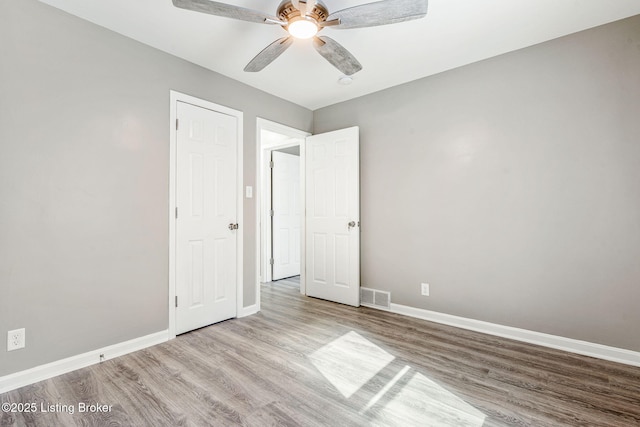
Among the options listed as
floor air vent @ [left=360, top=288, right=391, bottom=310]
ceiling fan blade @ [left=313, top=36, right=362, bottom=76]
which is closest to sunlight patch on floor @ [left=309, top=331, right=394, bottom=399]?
floor air vent @ [left=360, top=288, right=391, bottom=310]

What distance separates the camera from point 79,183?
2.21 meters

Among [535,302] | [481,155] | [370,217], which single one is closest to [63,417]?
[370,217]

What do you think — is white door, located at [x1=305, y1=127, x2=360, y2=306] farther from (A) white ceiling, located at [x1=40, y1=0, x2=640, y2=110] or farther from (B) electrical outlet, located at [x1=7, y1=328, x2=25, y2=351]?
(B) electrical outlet, located at [x1=7, y1=328, x2=25, y2=351]

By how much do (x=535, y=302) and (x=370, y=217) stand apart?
5.89 ft

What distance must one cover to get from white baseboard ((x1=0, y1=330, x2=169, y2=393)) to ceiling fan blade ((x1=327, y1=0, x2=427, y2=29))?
111 inches

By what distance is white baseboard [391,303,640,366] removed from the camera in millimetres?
2266

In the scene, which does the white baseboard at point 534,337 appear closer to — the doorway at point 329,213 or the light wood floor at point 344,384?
the light wood floor at point 344,384

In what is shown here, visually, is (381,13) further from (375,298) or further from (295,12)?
(375,298)

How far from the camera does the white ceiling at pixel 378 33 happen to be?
212 cm

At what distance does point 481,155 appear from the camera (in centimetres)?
288

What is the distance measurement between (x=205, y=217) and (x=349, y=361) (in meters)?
1.88

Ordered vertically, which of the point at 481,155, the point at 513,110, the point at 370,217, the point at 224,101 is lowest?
the point at 370,217

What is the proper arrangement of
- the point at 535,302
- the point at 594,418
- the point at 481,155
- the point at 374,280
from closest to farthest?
the point at 594,418
the point at 535,302
the point at 481,155
the point at 374,280

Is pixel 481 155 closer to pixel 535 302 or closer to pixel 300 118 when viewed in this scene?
pixel 535 302
